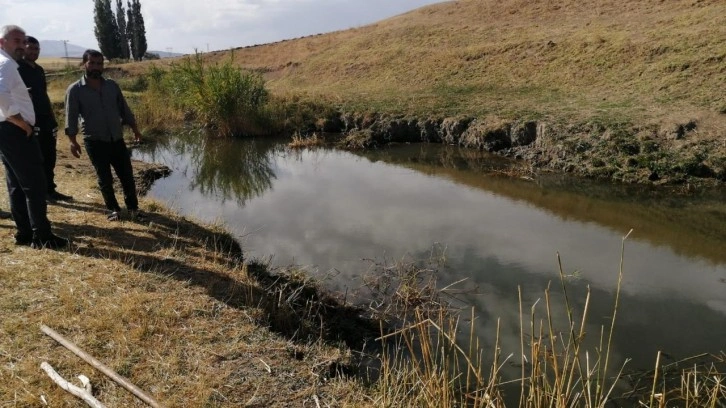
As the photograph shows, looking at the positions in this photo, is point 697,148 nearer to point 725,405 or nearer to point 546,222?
point 546,222

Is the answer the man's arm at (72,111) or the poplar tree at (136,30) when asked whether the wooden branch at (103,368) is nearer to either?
the man's arm at (72,111)

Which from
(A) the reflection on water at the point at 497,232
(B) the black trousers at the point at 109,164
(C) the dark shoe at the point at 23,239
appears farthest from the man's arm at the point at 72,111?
(A) the reflection on water at the point at 497,232

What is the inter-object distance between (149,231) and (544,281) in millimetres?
4658

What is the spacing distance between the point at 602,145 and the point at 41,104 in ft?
34.4

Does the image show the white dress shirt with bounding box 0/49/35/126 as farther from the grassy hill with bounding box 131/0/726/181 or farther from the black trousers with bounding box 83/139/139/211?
the grassy hill with bounding box 131/0/726/181

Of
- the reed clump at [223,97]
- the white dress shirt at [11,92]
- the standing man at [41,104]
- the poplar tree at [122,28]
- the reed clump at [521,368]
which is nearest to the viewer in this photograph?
the reed clump at [521,368]

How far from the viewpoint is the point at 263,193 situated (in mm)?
10250

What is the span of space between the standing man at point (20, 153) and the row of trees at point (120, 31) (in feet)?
193

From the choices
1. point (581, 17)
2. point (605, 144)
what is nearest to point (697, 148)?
point (605, 144)

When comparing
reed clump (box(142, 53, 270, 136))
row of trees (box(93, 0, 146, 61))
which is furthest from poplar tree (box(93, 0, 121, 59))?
reed clump (box(142, 53, 270, 136))

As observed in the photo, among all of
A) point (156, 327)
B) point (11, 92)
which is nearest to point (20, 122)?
point (11, 92)

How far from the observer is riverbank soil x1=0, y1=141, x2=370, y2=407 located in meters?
3.21

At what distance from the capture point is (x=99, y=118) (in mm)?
5688

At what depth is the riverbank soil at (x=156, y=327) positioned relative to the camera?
3.21 metres
